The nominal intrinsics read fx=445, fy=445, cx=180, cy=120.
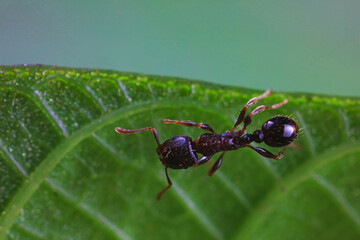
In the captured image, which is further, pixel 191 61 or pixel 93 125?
pixel 191 61

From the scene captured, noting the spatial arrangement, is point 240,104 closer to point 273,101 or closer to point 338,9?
point 273,101

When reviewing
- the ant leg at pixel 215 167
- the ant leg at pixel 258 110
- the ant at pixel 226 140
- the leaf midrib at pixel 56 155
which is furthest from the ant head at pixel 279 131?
the leaf midrib at pixel 56 155

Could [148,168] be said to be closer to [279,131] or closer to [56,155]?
[56,155]

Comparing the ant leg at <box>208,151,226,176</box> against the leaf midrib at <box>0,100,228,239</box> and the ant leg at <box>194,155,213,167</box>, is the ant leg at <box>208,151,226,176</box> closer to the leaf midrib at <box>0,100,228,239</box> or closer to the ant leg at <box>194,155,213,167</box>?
A: the ant leg at <box>194,155,213,167</box>

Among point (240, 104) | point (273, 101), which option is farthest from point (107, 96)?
point (273, 101)

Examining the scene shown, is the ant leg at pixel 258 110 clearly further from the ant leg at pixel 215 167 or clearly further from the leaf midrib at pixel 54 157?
the leaf midrib at pixel 54 157

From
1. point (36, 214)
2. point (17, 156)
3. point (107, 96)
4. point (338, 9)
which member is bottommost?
point (36, 214)

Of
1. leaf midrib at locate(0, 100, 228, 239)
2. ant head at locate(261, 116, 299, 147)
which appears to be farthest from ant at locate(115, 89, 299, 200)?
leaf midrib at locate(0, 100, 228, 239)
